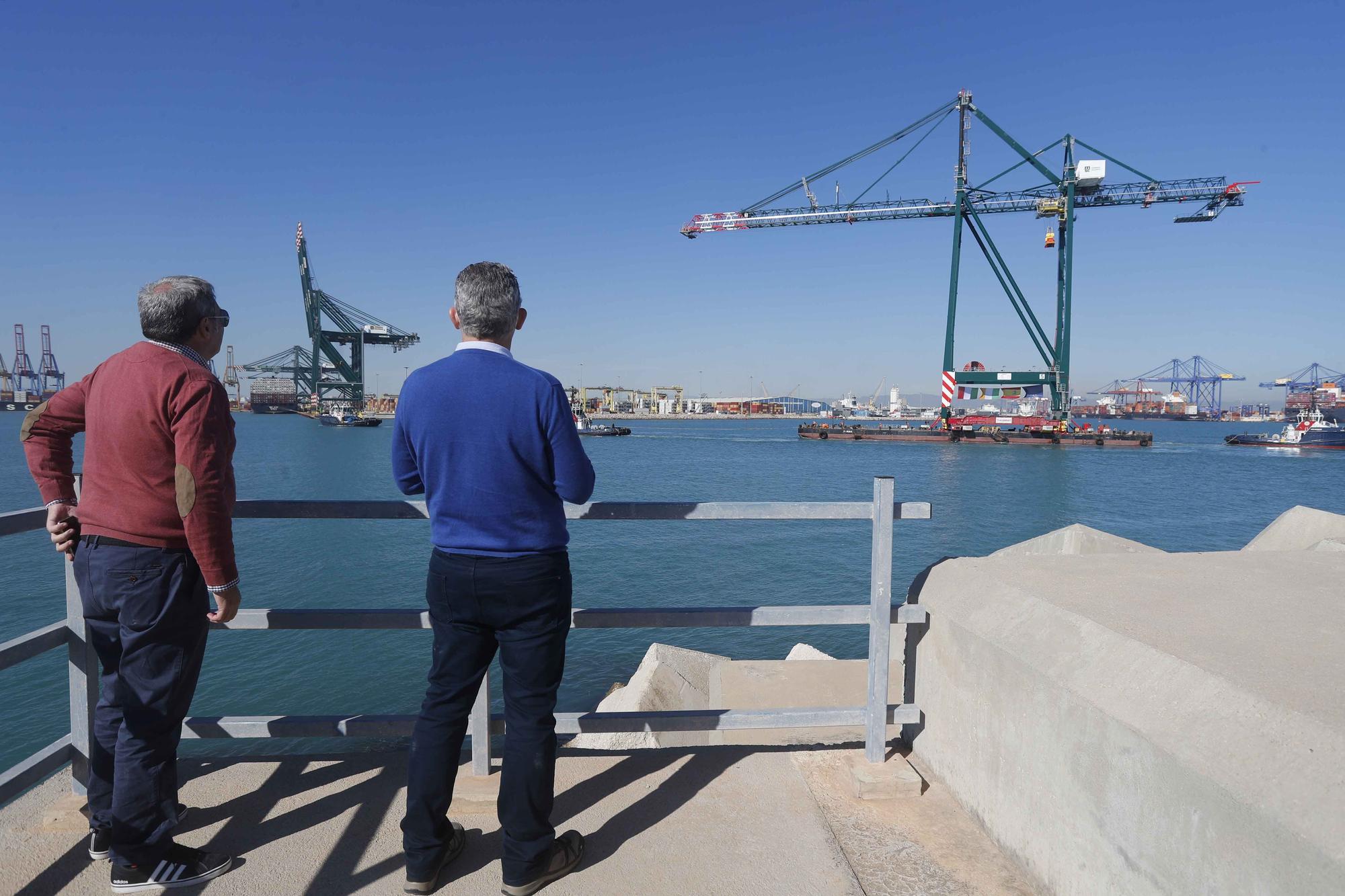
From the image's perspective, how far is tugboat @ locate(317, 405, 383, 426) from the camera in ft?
279

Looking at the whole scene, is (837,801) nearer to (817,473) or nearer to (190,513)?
(190,513)

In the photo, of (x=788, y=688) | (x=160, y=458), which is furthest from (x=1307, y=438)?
(x=160, y=458)

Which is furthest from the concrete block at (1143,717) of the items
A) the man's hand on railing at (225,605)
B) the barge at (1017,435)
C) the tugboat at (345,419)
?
the tugboat at (345,419)

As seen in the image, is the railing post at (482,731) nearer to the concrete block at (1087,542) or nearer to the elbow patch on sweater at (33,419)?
the elbow patch on sweater at (33,419)

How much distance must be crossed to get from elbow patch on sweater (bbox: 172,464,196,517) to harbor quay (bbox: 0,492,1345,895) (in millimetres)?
258

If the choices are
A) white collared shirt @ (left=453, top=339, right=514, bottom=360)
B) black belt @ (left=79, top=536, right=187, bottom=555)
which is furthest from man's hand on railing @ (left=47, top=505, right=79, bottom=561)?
white collared shirt @ (left=453, top=339, right=514, bottom=360)

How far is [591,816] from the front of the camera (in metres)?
2.09

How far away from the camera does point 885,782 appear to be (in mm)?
2174

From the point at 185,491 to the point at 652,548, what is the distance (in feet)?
52.2

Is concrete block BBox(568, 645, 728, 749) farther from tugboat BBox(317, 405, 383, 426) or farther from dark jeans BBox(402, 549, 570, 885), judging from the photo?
tugboat BBox(317, 405, 383, 426)

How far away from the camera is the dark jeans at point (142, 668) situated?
1.68 m

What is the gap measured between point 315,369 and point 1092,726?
82.8m

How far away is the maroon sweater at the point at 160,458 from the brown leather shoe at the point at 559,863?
3.30 ft

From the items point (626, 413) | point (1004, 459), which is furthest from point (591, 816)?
point (626, 413)
